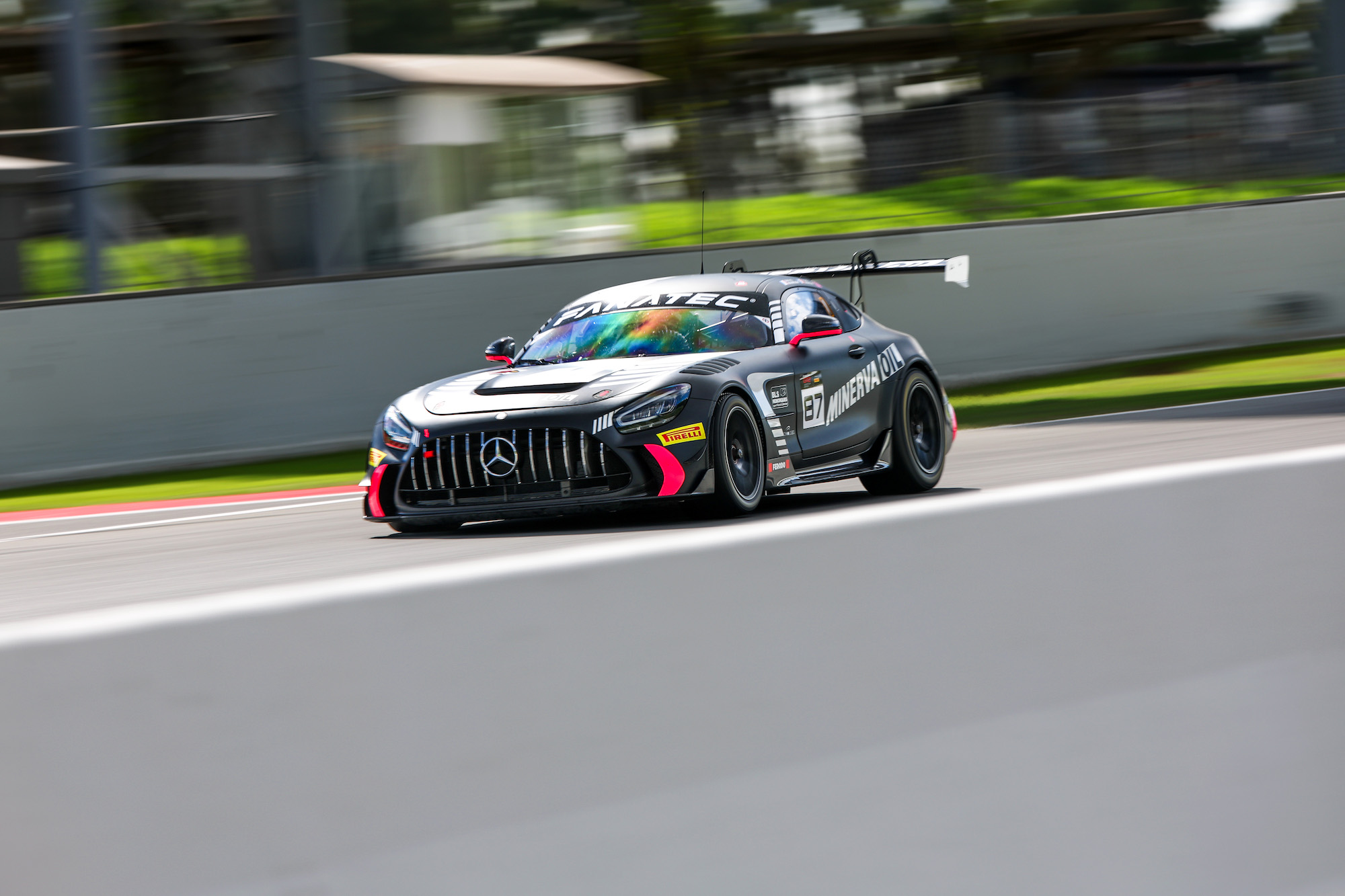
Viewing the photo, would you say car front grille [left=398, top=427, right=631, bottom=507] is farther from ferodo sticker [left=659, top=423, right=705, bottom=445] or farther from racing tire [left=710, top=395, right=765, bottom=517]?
racing tire [left=710, top=395, right=765, bottom=517]

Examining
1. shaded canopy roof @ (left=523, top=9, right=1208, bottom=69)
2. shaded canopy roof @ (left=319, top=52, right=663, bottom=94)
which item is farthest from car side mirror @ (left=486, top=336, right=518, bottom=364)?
shaded canopy roof @ (left=523, top=9, right=1208, bottom=69)

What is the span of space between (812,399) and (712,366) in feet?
2.82

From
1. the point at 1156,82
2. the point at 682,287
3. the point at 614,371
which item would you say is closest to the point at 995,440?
the point at 682,287

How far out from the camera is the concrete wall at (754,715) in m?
2.58

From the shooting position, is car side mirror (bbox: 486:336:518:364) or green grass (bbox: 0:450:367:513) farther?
green grass (bbox: 0:450:367:513)

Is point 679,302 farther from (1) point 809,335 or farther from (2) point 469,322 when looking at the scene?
(2) point 469,322

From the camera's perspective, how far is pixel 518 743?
285 centimetres

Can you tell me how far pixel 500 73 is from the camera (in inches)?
859

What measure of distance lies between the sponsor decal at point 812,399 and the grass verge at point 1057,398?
634 cm

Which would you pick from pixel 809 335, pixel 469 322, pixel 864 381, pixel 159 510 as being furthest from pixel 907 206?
pixel 809 335

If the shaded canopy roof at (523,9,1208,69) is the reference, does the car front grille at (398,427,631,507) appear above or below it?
below

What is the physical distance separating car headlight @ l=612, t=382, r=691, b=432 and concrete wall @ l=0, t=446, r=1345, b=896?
4727 millimetres

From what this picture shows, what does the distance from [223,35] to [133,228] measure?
5374 mm

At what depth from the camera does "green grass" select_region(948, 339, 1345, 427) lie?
17.4 metres
